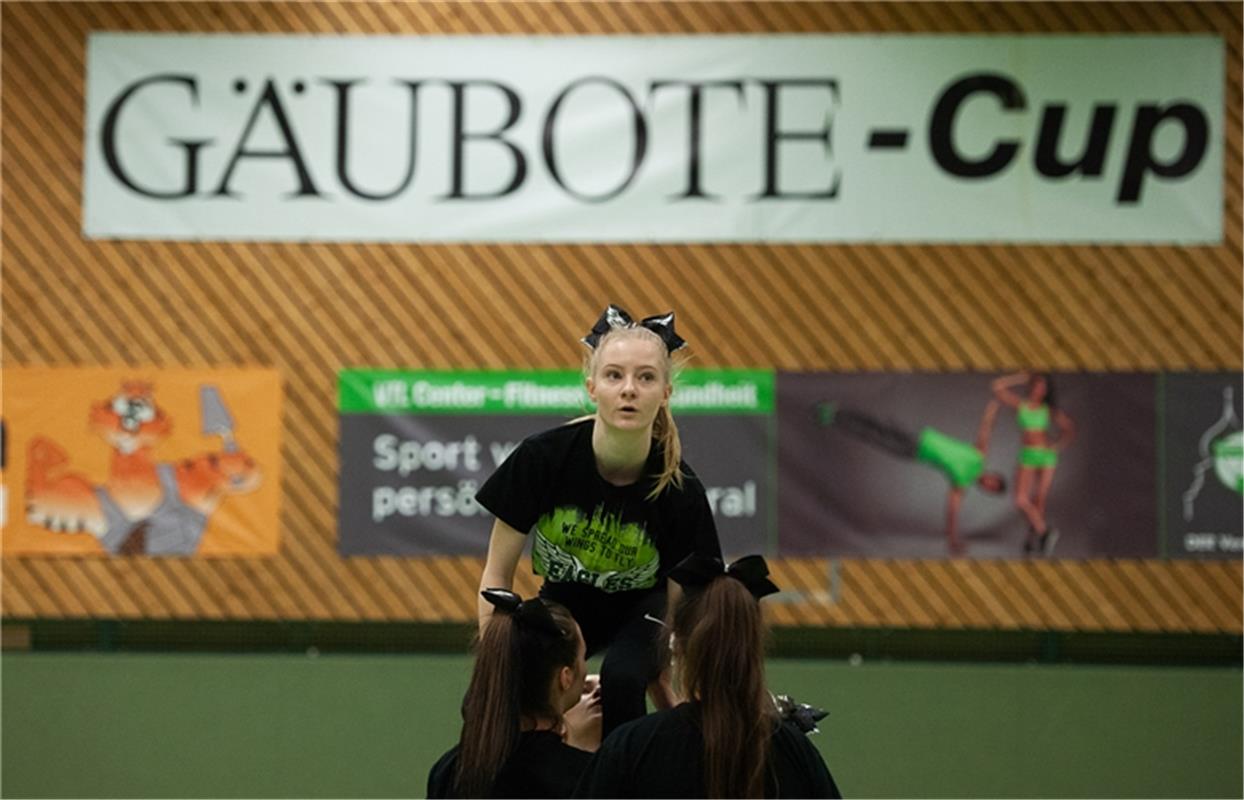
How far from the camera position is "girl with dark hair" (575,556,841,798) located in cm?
242

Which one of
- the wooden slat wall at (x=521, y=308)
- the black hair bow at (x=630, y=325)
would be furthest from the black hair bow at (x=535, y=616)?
the wooden slat wall at (x=521, y=308)

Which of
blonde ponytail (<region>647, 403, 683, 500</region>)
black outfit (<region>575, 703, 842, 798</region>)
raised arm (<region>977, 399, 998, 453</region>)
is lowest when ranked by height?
black outfit (<region>575, 703, 842, 798</region>)

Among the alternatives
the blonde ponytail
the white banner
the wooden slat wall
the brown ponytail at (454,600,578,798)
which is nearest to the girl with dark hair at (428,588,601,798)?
the brown ponytail at (454,600,578,798)

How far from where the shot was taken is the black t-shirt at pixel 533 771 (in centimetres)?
273

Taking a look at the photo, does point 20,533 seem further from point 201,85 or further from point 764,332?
point 764,332

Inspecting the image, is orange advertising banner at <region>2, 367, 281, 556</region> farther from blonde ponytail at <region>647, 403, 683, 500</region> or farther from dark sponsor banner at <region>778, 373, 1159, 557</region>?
blonde ponytail at <region>647, 403, 683, 500</region>

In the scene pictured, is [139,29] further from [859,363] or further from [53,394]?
[859,363]

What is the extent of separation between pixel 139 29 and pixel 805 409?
115 inches

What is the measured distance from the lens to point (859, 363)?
6.02 meters

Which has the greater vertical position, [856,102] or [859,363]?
[856,102]

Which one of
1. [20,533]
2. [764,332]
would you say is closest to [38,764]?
[20,533]

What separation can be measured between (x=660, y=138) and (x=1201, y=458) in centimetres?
237

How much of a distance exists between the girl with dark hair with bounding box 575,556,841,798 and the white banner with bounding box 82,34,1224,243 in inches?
144

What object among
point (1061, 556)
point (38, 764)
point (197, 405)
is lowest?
point (38, 764)
